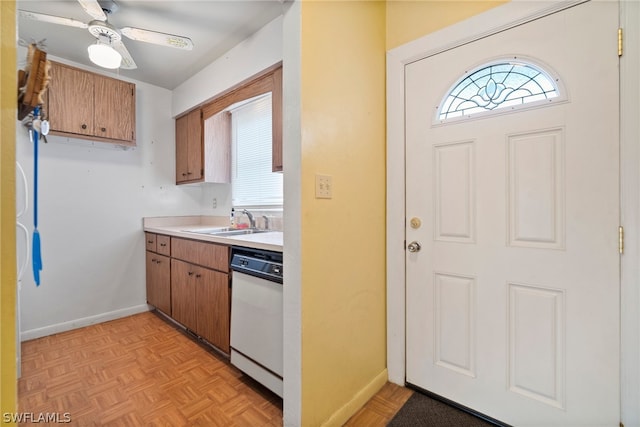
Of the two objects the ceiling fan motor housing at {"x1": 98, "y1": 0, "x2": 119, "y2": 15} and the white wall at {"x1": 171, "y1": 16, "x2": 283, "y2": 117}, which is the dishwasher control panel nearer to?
the white wall at {"x1": 171, "y1": 16, "x2": 283, "y2": 117}

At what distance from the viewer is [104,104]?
259cm

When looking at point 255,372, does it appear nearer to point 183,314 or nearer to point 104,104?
point 183,314

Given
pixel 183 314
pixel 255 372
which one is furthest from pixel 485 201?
pixel 183 314

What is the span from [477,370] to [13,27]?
2.05 meters

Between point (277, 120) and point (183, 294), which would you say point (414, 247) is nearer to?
point (277, 120)

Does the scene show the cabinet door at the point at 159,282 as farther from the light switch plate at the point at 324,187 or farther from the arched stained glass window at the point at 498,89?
the arched stained glass window at the point at 498,89

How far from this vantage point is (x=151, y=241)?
9.64 feet

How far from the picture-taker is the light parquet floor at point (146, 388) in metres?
1.52

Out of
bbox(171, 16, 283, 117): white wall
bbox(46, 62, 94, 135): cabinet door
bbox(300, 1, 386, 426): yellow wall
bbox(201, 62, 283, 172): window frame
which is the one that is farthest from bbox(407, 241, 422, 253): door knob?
bbox(46, 62, 94, 135): cabinet door

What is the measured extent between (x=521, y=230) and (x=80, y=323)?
140 inches

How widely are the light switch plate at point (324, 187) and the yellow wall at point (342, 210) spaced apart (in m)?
0.03

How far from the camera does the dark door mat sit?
4.71 feet

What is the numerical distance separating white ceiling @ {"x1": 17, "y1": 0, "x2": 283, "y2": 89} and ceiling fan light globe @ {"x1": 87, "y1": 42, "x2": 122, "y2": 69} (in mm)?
353

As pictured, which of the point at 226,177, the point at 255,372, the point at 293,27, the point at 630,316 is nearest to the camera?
the point at 630,316
